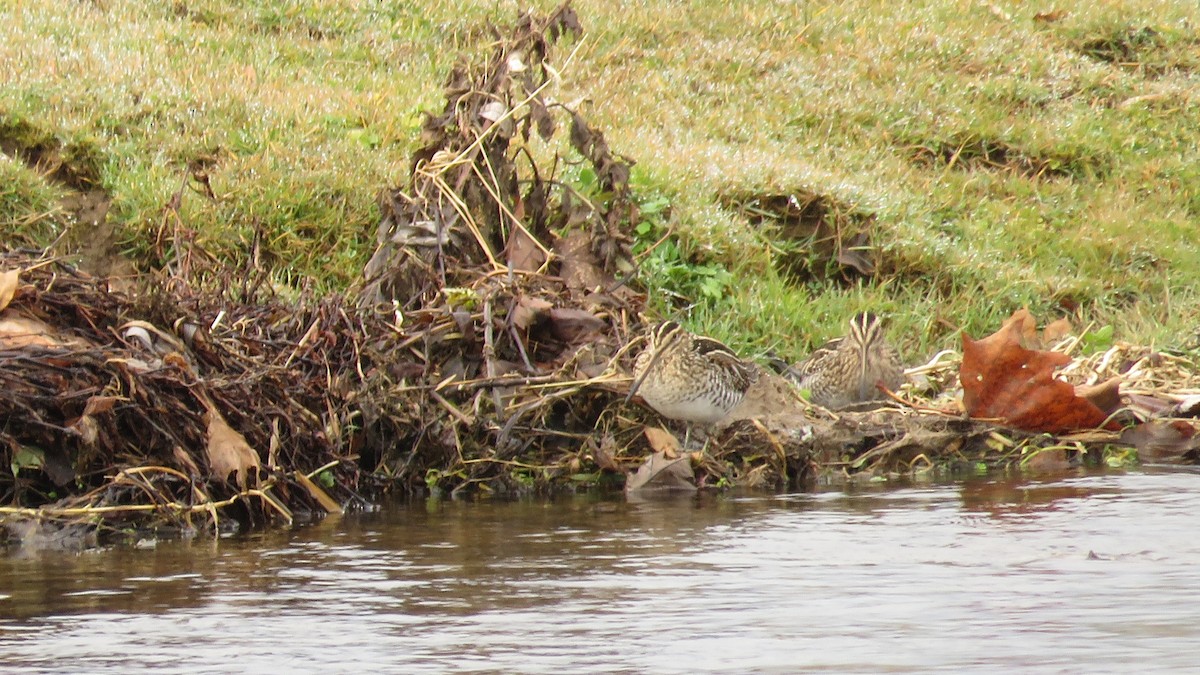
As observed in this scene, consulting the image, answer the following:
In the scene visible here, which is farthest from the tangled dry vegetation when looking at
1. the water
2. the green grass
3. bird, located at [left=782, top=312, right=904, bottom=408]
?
the green grass

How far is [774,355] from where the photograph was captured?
9.30 m

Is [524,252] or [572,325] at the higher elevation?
[524,252]

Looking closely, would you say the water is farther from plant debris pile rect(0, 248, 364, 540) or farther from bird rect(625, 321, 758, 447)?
bird rect(625, 321, 758, 447)

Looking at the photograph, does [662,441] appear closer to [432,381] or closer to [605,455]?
[605,455]

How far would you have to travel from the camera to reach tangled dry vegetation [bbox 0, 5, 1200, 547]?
19.8 feet

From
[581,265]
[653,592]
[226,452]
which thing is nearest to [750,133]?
[581,265]

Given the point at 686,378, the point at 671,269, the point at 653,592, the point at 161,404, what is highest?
the point at 671,269

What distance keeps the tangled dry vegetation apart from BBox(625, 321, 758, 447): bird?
102mm

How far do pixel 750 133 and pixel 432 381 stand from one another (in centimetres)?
538

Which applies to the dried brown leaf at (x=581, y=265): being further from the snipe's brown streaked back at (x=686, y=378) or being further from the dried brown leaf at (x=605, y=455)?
the dried brown leaf at (x=605, y=455)

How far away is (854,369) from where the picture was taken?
8148mm

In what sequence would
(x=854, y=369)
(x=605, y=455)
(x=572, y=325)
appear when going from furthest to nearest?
(x=854, y=369) → (x=572, y=325) → (x=605, y=455)

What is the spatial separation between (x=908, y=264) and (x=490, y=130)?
327cm

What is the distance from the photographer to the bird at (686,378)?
721cm
